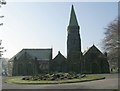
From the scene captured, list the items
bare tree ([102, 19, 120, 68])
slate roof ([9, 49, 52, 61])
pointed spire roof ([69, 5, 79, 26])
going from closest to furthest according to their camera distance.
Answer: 1. bare tree ([102, 19, 120, 68])
2. pointed spire roof ([69, 5, 79, 26])
3. slate roof ([9, 49, 52, 61])

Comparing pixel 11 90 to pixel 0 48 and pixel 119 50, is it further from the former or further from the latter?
pixel 119 50

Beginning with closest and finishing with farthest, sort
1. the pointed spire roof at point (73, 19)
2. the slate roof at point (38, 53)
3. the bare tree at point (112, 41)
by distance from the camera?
the bare tree at point (112, 41) < the pointed spire roof at point (73, 19) < the slate roof at point (38, 53)

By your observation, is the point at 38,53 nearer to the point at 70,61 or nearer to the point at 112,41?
the point at 70,61

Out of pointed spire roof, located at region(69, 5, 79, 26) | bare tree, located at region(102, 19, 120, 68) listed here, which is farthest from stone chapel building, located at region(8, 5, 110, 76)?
bare tree, located at region(102, 19, 120, 68)

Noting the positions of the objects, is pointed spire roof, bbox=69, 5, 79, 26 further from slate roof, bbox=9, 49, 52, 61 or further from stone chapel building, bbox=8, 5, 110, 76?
slate roof, bbox=9, 49, 52, 61

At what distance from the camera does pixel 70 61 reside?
252 feet

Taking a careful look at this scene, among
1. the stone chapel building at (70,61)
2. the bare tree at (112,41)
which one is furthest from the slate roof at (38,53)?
the bare tree at (112,41)

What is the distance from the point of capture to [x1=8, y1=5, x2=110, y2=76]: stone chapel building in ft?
251

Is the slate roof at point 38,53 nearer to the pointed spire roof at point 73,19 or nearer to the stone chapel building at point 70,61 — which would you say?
the stone chapel building at point 70,61

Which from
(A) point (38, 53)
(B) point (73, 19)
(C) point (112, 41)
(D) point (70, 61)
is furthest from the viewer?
Result: (A) point (38, 53)

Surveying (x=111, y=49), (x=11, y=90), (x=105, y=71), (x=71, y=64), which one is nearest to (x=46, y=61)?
(x=71, y=64)

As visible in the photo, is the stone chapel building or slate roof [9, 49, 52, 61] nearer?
the stone chapel building

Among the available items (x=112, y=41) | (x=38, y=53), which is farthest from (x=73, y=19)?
(x=112, y=41)

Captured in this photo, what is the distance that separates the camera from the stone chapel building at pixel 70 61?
251 ft
